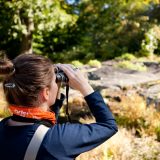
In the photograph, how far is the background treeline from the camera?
17.0 metres

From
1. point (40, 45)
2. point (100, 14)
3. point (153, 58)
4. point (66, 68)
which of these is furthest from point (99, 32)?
point (66, 68)

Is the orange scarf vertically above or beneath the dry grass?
above

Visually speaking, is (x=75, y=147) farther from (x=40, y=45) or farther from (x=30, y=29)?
(x=40, y=45)

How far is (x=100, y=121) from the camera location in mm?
2301

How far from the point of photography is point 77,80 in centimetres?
238

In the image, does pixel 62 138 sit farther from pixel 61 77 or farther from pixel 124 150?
pixel 124 150

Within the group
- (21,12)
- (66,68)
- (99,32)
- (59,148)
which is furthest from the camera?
(99,32)

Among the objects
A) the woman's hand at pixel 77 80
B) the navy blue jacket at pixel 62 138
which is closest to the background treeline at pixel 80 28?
the woman's hand at pixel 77 80

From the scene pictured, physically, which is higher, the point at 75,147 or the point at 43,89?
the point at 43,89

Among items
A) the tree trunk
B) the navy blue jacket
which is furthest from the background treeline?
the navy blue jacket

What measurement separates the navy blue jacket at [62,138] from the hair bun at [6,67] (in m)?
0.27

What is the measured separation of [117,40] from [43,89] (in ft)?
57.1

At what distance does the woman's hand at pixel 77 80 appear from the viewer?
2.36 meters

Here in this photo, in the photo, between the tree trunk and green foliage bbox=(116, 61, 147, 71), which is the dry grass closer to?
green foliage bbox=(116, 61, 147, 71)
